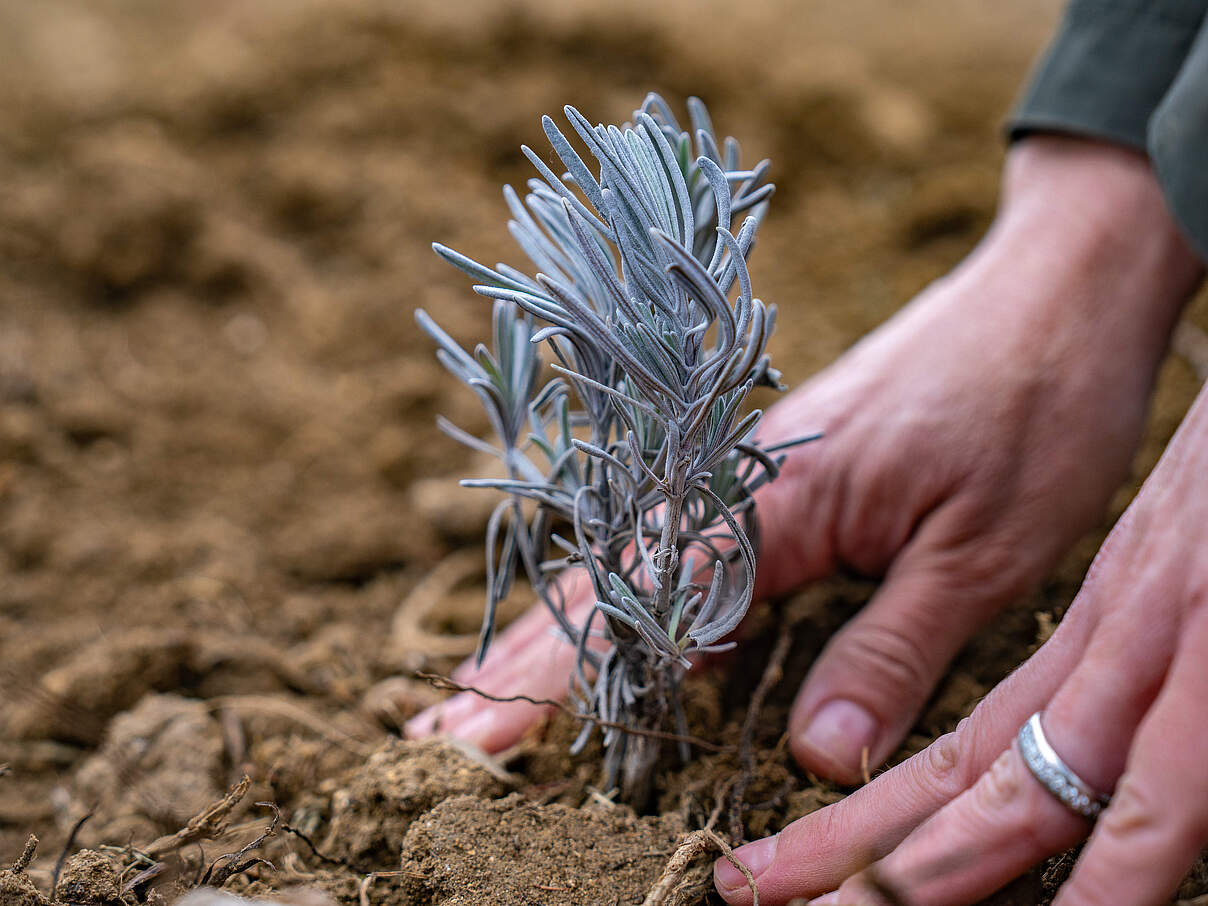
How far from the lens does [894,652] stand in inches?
48.3

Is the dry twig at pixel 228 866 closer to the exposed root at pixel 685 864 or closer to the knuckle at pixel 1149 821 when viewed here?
the exposed root at pixel 685 864

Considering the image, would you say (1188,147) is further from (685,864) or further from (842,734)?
(685,864)

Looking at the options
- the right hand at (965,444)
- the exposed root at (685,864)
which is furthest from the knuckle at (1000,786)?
the right hand at (965,444)

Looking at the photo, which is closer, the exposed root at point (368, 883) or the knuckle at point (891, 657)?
the exposed root at point (368, 883)

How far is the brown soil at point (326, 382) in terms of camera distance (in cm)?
110

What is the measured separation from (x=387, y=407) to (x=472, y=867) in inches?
67.8

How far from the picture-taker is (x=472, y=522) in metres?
2.04

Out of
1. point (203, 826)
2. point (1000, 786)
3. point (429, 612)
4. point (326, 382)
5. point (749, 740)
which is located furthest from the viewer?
point (326, 382)

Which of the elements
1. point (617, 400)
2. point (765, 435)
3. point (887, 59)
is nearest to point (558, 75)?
point (887, 59)

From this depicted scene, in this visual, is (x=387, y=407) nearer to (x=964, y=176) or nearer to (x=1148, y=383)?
(x=1148, y=383)

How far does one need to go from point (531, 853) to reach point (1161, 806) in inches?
23.1

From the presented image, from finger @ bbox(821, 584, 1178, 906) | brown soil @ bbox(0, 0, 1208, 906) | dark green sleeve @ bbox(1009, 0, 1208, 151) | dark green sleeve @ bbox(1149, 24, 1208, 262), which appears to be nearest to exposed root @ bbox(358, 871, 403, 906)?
brown soil @ bbox(0, 0, 1208, 906)

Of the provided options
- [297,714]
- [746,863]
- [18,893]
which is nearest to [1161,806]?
[746,863]

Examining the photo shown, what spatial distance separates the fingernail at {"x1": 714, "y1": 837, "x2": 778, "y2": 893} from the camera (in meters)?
0.90
